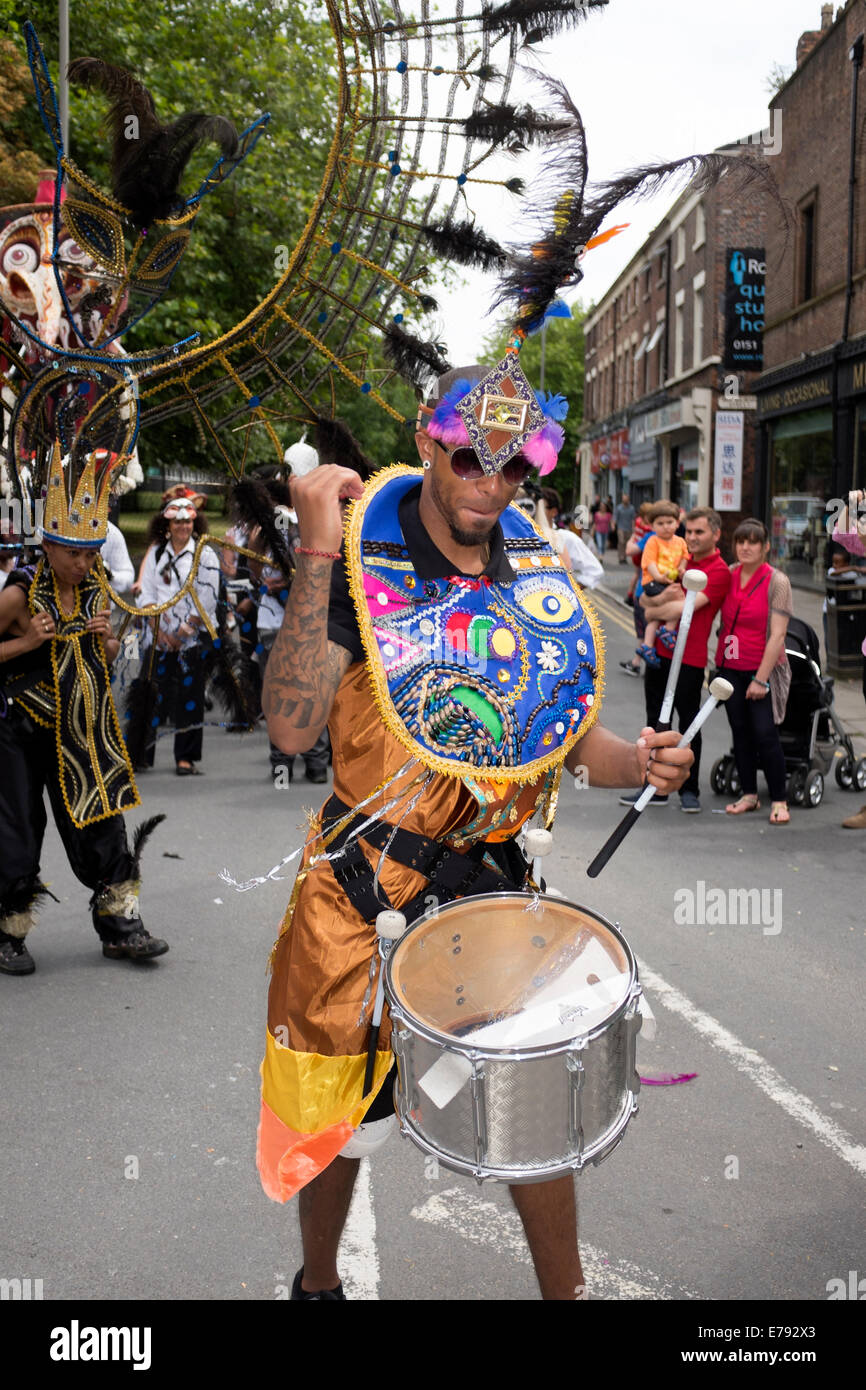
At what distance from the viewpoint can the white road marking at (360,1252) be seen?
2.87 meters

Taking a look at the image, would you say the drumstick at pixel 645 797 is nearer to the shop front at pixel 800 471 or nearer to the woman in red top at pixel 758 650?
the woman in red top at pixel 758 650

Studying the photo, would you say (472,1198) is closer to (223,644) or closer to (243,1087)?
(243,1087)

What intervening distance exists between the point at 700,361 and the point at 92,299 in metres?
27.4

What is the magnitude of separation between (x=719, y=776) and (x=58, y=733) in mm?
4950

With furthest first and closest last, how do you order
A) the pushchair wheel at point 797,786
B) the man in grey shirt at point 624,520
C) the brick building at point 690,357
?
the man in grey shirt at point 624,520
the brick building at point 690,357
the pushchair wheel at point 797,786

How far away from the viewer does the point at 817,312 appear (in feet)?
61.6

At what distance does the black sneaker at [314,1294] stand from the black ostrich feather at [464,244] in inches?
89.4

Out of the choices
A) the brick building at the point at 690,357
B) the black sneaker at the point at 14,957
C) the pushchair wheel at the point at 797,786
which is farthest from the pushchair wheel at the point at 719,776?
the brick building at the point at 690,357

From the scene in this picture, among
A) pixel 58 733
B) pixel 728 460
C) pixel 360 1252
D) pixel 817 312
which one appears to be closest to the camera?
pixel 360 1252

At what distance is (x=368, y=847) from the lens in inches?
94.1

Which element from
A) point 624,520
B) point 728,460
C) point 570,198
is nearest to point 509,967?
point 570,198

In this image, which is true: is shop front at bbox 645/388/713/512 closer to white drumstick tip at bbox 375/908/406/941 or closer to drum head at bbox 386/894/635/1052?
drum head at bbox 386/894/635/1052

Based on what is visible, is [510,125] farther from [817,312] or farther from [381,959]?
[817,312]

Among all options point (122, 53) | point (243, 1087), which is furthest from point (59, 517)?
point (122, 53)
